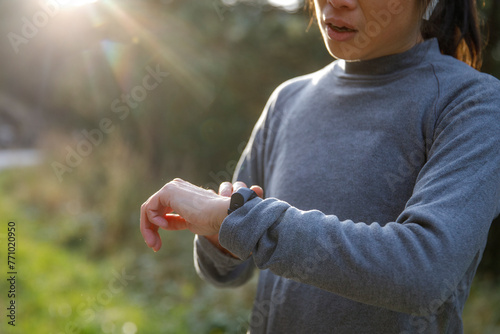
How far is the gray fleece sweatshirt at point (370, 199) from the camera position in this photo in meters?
0.94

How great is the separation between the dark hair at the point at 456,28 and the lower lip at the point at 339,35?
9.8 inches

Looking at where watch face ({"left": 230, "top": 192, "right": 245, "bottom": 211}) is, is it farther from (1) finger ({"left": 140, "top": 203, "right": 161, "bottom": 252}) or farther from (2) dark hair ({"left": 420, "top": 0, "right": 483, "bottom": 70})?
(2) dark hair ({"left": 420, "top": 0, "right": 483, "bottom": 70})

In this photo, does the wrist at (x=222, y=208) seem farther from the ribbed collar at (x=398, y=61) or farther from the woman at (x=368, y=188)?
the ribbed collar at (x=398, y=61)

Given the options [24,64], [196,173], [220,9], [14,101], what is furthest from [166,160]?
[14,101]

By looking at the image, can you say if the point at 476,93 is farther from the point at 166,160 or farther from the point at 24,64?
the point at 24,64

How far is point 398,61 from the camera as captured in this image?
130 cm

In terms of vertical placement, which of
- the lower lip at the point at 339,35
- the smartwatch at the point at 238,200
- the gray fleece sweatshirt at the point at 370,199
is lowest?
the gray fleece sweatshirt at the point at 370,199

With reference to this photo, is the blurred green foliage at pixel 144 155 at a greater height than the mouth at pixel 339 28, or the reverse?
the mouth at pixel 339 28

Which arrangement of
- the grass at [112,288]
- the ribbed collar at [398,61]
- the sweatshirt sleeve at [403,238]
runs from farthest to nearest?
the grass at [112,288], the ribbed collar at [398,61], the sweatshirt sleeve at [403,238]

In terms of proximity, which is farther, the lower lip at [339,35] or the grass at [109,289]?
the grass at [109,289]

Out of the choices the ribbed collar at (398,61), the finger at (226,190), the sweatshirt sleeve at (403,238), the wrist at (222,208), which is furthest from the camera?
the ribbed collar at (398,61)

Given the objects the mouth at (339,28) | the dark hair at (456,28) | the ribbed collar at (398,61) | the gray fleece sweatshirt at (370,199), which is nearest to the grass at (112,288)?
the gray fleece sweatshirt at (370,199)

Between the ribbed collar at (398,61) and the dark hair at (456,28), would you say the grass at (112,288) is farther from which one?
the ribbed collar at (398,61)

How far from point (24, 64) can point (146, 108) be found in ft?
21.4
